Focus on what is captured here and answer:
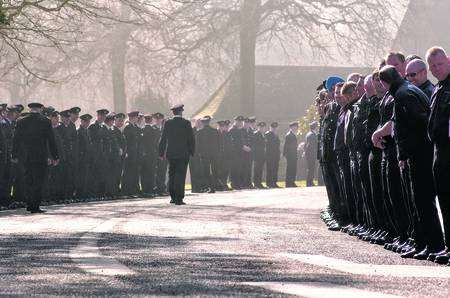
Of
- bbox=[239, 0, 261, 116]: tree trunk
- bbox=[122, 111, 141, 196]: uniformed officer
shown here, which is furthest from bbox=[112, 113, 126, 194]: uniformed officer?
bbox=[239, 0, 261, 116]: tree trunk

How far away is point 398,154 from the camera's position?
467 inches

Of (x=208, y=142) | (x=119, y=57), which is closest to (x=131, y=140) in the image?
(x=208, y=142)

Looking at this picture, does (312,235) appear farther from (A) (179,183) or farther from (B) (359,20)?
(B) (359,20)

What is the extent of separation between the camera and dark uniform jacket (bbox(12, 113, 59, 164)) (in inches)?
821

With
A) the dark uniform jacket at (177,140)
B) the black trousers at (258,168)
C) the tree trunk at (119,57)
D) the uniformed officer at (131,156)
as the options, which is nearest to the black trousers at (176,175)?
the dark uniform jacket at (177,140)

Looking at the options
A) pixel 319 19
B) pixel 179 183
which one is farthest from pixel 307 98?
pixel 179 183

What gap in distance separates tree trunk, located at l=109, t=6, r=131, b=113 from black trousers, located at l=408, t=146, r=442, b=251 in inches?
1500

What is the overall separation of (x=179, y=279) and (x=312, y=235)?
5.53m

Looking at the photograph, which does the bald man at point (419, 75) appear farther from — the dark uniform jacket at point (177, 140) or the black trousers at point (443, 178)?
the dark uniform jacket at point (177, 140)

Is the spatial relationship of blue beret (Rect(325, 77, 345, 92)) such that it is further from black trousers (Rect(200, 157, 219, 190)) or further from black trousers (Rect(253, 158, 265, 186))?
black trousers (Rect(253, 158, 265, 186))

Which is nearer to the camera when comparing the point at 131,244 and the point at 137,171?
the point at 131,244

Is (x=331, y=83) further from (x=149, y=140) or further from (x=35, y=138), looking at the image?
(x=149, y=140)

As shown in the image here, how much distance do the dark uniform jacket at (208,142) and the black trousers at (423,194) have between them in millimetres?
21519

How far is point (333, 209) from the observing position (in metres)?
16.9
